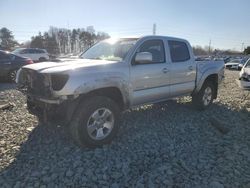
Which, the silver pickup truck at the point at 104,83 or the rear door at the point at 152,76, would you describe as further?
the rear door at the point at 152,76

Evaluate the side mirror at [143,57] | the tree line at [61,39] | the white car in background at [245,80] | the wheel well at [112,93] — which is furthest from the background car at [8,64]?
the tree line at [61,39]

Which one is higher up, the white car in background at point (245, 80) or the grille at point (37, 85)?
the grille at point (37, 85)

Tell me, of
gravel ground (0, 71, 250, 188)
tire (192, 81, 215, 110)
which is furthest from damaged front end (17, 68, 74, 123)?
tire (192, 81, 215, 110)

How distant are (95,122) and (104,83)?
0.67m

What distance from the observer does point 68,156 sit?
13.7 ft

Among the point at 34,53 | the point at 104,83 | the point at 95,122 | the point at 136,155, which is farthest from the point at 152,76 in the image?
the point at 34,53

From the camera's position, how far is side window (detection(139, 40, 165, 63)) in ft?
17.8

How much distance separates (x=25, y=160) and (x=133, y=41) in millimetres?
2951

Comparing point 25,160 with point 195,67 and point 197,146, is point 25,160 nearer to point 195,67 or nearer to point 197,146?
point 197,146

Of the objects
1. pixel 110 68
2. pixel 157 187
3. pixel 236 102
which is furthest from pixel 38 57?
pixel 157 187

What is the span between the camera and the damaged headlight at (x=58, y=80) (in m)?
4.03

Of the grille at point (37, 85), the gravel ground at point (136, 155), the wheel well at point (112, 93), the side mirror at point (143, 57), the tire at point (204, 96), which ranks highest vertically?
the side mirror at point (143, 57)

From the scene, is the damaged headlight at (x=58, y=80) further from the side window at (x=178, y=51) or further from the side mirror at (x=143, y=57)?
the side window at (x=178, y=51)

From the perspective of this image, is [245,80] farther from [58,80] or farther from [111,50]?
[58,80]
